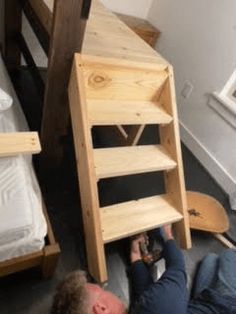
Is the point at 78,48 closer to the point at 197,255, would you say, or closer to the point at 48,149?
the point at 48,149

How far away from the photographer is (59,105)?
1.39 m

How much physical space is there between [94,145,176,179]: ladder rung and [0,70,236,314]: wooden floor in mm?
386

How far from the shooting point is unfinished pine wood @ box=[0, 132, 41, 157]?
2.99 ft

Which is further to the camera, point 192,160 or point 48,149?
point 192,160

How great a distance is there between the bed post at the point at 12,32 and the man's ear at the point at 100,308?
192cm

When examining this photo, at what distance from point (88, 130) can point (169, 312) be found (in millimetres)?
746

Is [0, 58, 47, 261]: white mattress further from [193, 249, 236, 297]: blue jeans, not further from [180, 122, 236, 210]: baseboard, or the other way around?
[180, 122, 236, 210]: baseboard

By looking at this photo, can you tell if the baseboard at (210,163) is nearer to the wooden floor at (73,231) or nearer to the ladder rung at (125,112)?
the wooden floor at (73,231)

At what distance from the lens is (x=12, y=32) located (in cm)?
204

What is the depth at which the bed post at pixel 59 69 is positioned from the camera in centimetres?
111

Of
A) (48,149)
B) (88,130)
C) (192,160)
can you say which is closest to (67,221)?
(48,149)

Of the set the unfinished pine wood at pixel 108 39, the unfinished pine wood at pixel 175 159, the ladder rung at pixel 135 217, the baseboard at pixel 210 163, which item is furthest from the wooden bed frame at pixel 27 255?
the baseboard at pixel 210 163

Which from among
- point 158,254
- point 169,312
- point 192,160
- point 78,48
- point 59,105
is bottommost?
point 192,160

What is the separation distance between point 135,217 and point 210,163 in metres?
1.10
